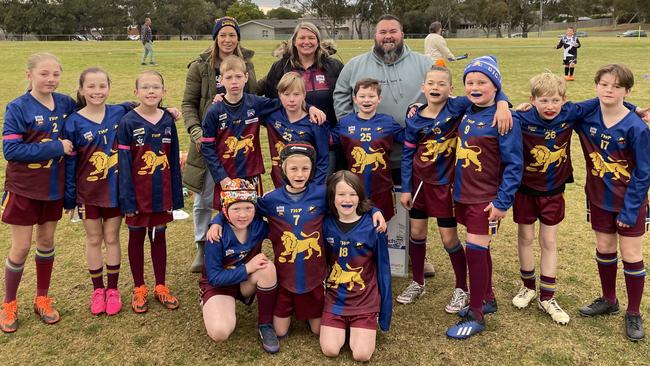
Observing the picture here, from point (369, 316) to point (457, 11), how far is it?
272 feet

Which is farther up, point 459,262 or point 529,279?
point 459,262

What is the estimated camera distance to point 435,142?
13.5 feet

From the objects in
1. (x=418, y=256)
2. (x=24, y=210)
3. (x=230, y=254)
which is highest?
(x=24, y=210)

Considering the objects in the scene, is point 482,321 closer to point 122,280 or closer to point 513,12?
point 122,280

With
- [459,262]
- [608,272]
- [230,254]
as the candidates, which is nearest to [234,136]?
[230,254]

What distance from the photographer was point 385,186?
4.48m

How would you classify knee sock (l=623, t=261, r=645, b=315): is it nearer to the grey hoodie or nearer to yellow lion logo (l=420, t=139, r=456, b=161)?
yellow lion logo (l=420, t=139, r=456, b=161)

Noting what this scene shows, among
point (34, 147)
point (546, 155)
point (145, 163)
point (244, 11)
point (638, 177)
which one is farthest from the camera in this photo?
point (244, 11)

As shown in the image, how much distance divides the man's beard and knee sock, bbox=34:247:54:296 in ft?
10.5

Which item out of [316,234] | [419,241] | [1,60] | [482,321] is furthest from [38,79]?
[1,60]

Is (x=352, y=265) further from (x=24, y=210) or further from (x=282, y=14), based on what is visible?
(x=282, y=14)

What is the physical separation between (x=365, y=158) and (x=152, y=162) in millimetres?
1731

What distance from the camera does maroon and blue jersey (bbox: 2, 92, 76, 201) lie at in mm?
3750

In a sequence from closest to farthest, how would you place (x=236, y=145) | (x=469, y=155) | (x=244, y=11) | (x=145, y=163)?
1. (x=469, y=155)
2. (x=145, y=163)
3. (x=236, y=145)
4. (x=244, y=11)
